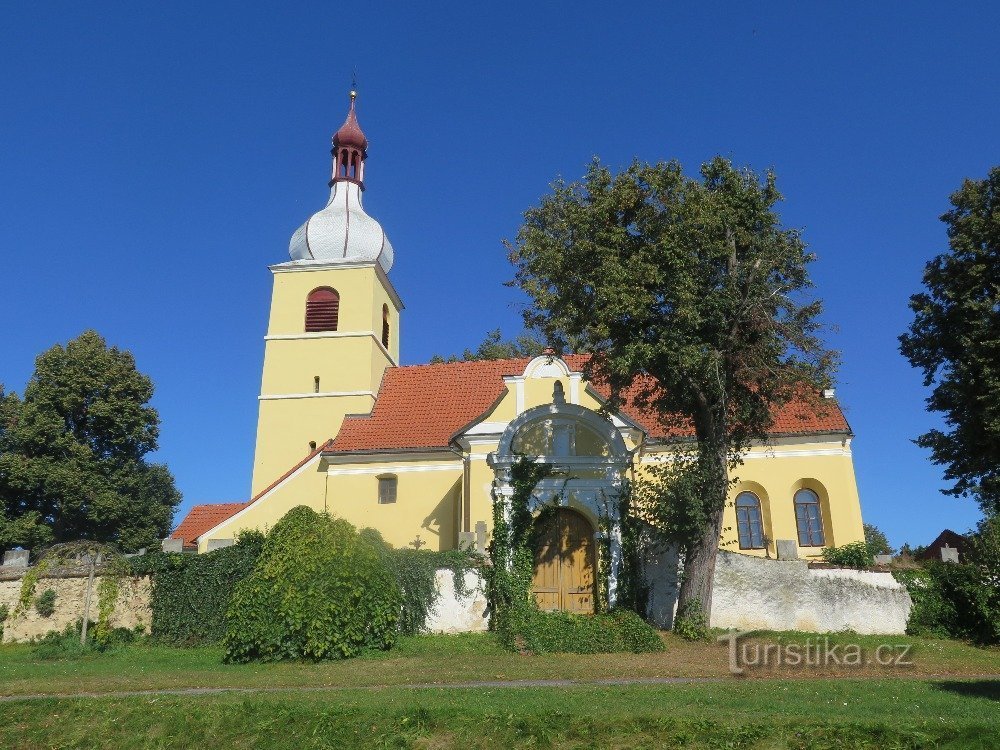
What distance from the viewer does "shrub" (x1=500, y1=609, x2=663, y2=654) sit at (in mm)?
16500

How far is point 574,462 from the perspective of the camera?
20.5 meters

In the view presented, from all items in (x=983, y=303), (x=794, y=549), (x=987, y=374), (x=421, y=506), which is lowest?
(x=794, y=549)

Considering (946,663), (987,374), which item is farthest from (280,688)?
(987,374)

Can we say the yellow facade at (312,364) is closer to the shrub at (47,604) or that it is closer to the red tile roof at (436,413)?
the red tile roof at (436,413)

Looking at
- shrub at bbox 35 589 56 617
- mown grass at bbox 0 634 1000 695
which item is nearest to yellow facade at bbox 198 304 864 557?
shrub at bbox 35 589 56 617

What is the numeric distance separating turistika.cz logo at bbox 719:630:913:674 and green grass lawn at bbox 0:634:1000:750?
515 millimetres

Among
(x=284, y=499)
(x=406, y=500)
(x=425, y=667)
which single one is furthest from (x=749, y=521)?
(x=425, y=667)

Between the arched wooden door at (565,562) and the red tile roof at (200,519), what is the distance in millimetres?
17210

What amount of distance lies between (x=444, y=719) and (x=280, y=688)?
3.98m

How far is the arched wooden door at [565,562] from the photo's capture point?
19.9m

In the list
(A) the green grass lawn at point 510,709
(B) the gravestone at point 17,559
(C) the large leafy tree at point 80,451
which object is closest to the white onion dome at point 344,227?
(C) the large leafy tree at point 80,451

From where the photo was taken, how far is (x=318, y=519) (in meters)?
17.0

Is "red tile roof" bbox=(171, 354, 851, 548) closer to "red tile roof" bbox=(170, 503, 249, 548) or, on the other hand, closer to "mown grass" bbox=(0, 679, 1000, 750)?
"red tile roof" bbox=(170, 503, 249, 548)

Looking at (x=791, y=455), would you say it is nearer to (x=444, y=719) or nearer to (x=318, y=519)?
(x=318, y=519)
